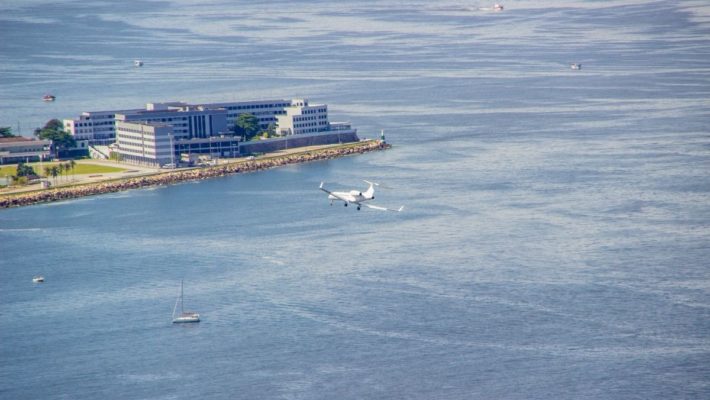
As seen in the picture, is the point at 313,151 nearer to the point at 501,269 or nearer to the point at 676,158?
the point at 676,158

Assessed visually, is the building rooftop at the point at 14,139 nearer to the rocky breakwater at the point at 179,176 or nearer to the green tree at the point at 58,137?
the green tree at the point at 58,137

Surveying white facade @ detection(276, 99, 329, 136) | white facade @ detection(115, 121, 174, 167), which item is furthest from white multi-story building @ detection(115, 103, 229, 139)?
white facade @ detection(276, 99, 329, 136)

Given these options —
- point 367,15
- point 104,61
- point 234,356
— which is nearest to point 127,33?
point 104,61

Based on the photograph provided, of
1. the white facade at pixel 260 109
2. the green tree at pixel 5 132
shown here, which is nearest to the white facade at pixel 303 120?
the white facade at pixel 260 109

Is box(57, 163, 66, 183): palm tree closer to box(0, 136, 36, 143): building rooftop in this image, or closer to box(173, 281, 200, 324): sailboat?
box(0, 136, 36, 143): building rooftop

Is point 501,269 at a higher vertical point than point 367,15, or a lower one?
lower

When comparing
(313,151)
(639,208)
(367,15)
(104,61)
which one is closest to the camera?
(639,208)

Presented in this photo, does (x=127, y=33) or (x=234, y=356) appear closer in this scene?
(x=234, y=356)
